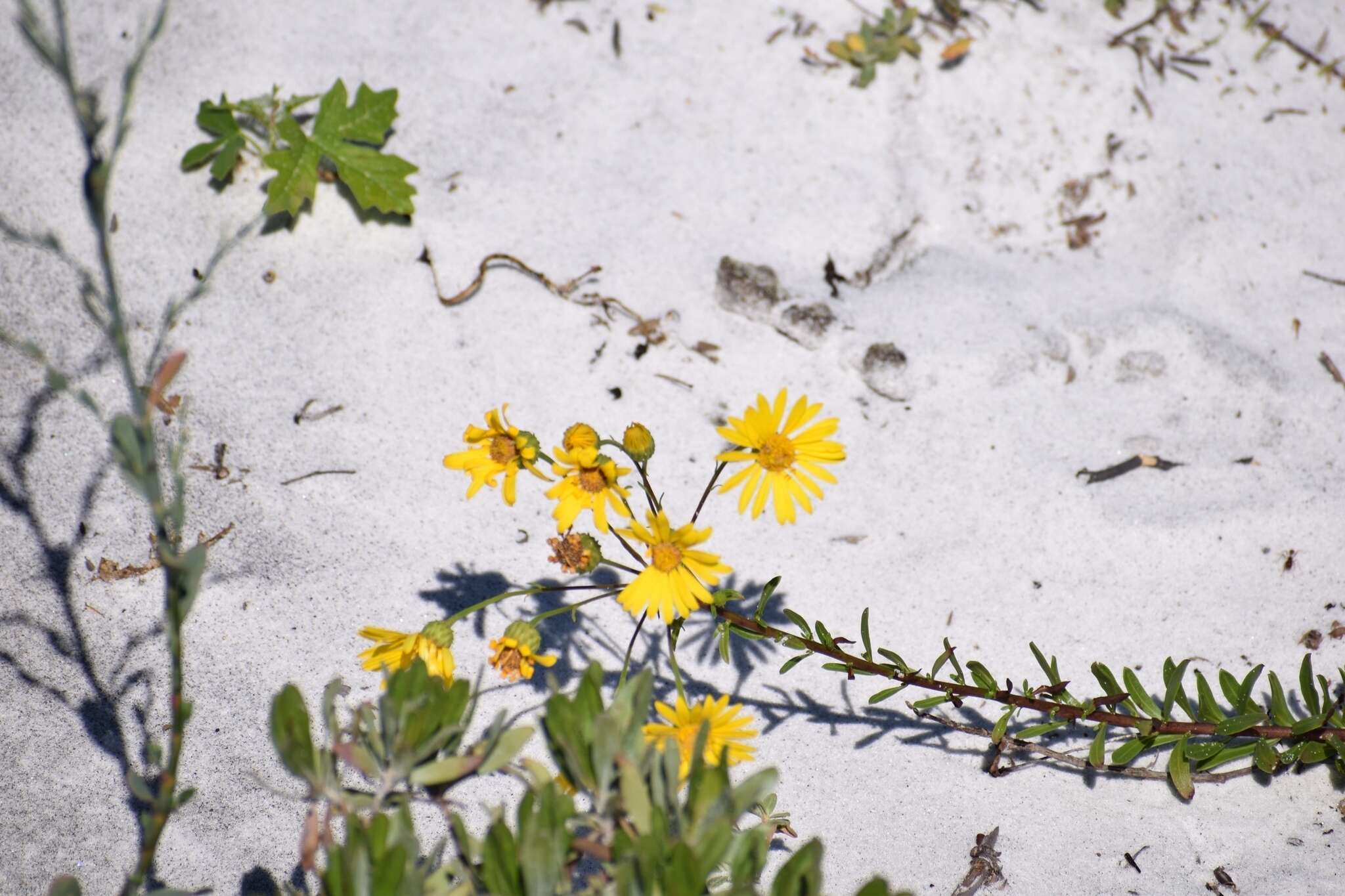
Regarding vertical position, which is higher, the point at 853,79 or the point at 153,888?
the point at 853,79

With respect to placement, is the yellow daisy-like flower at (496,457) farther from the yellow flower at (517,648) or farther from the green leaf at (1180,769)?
the green leaf at (1180,769)

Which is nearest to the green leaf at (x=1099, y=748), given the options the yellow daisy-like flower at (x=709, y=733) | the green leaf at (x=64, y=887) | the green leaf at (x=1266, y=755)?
the green leaf at (x=1266, y=755)

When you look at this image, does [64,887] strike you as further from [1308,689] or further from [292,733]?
[1308,689]

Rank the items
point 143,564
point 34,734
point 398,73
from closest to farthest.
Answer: point 34,734, point 143,564, point 398,73

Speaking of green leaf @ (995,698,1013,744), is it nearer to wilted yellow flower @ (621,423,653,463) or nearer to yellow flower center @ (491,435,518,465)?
wilted yellow flower @ (621,423,653,463)

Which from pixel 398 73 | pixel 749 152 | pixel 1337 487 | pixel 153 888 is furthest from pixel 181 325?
pixel 1337 487

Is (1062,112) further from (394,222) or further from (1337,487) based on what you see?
(394,222)

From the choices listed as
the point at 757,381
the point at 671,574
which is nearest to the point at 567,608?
the point at 671,574
